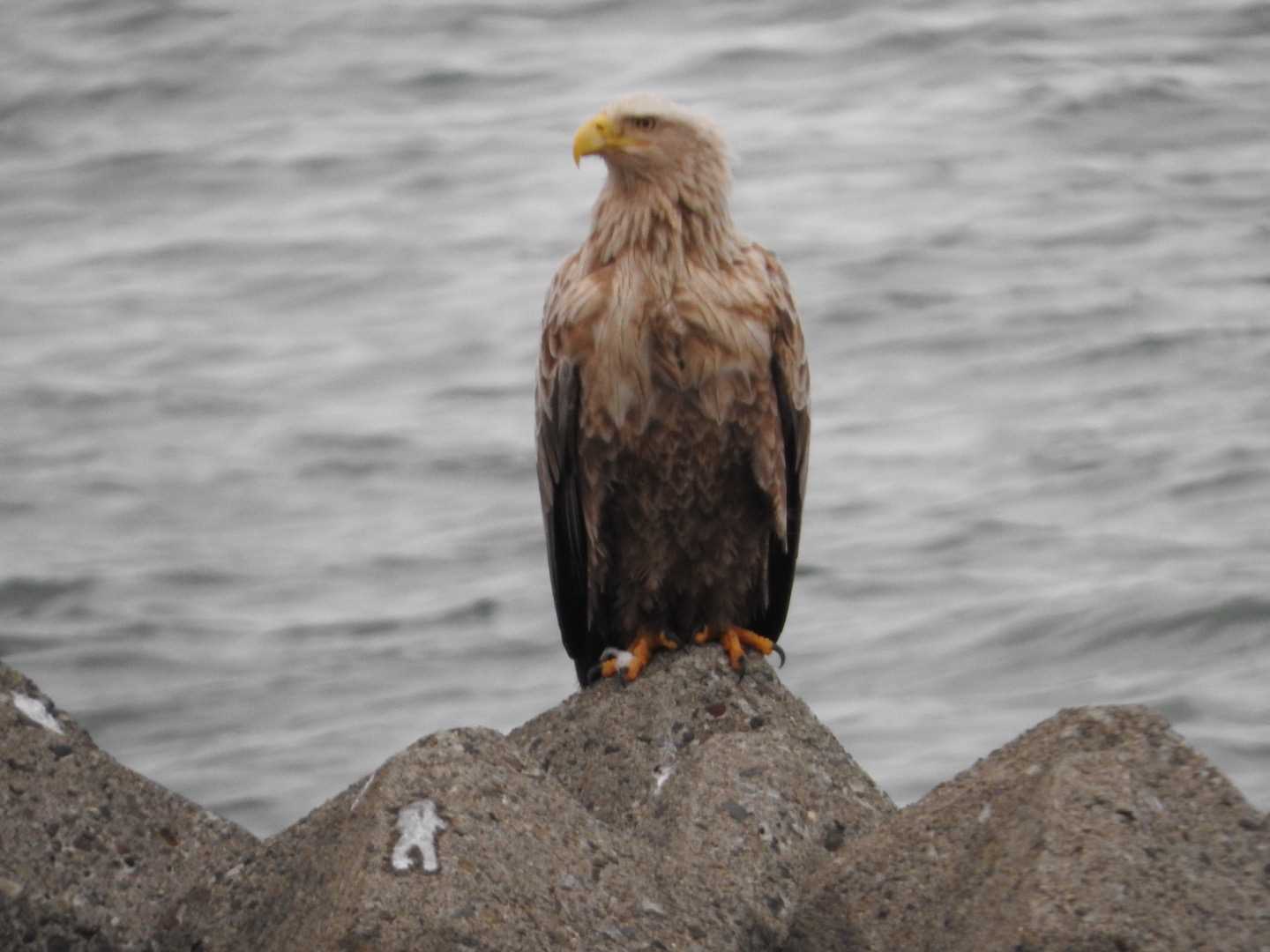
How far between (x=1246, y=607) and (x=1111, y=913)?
1132 centimetres

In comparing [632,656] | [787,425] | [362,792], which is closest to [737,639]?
[632,656]

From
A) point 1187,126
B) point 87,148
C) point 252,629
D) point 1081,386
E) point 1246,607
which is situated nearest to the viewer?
point 1246,607

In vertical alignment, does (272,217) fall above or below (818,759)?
below

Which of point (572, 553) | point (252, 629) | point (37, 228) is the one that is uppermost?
point (572, 553)

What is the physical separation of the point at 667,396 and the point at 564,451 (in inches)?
16.7

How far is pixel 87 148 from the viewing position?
81.4 ft

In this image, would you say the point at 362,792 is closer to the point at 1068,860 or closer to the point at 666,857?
the point at 666,857

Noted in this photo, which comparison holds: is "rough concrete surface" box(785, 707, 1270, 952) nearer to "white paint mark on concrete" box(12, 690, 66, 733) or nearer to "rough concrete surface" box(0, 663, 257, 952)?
"rough concrete surface" box(0, 663, 257, 952)

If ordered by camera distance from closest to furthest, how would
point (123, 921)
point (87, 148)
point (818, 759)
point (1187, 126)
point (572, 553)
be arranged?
point (123, 921), point (818, 759), point (572, 553), point (1187, 126), point (87, 148)

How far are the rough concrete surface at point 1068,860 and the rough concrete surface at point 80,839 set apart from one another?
130 centimetres

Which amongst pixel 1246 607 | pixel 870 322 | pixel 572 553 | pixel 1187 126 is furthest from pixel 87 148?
pixel 572 553

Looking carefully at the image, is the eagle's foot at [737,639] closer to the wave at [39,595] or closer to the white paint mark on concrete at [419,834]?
the white paint mark on concrete at [419,834]

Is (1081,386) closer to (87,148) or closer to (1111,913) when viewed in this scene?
(87,148)

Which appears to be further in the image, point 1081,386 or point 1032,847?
point 1081,386
